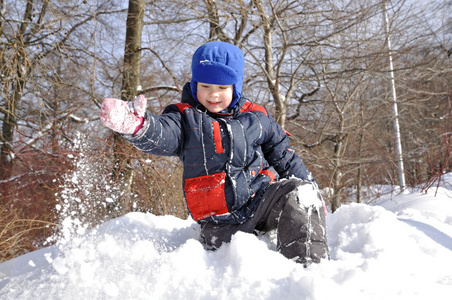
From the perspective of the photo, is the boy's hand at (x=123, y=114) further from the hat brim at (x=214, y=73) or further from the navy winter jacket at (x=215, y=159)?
the hat brim at (x=214, y=73)

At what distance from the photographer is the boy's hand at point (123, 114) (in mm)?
1290

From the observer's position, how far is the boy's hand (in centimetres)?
129

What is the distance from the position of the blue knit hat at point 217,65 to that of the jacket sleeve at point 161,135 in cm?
23

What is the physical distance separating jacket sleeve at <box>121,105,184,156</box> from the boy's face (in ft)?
0.54

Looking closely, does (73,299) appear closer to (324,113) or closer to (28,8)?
(324,113)

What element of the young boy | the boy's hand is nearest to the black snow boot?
the young boy

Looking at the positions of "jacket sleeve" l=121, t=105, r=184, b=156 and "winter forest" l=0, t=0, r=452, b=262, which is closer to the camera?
"jacket sleeve" l=121, t=105, r=184, b=156

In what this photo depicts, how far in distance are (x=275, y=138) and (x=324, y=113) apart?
3.75 m

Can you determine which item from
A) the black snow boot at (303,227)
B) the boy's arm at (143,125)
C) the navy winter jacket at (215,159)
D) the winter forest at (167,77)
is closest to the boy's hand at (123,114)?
the boy's arm at (143,125)

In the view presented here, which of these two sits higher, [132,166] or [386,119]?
[386,119]

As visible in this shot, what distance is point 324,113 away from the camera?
18.1ft

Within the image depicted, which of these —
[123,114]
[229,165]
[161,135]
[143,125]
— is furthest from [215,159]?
[123,114]

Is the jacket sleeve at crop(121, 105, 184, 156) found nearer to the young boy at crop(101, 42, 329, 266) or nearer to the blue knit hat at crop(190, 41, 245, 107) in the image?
the young boy at crop(101, 42, 329, 266)

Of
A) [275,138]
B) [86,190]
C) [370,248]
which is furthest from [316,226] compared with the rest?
[86,190]
